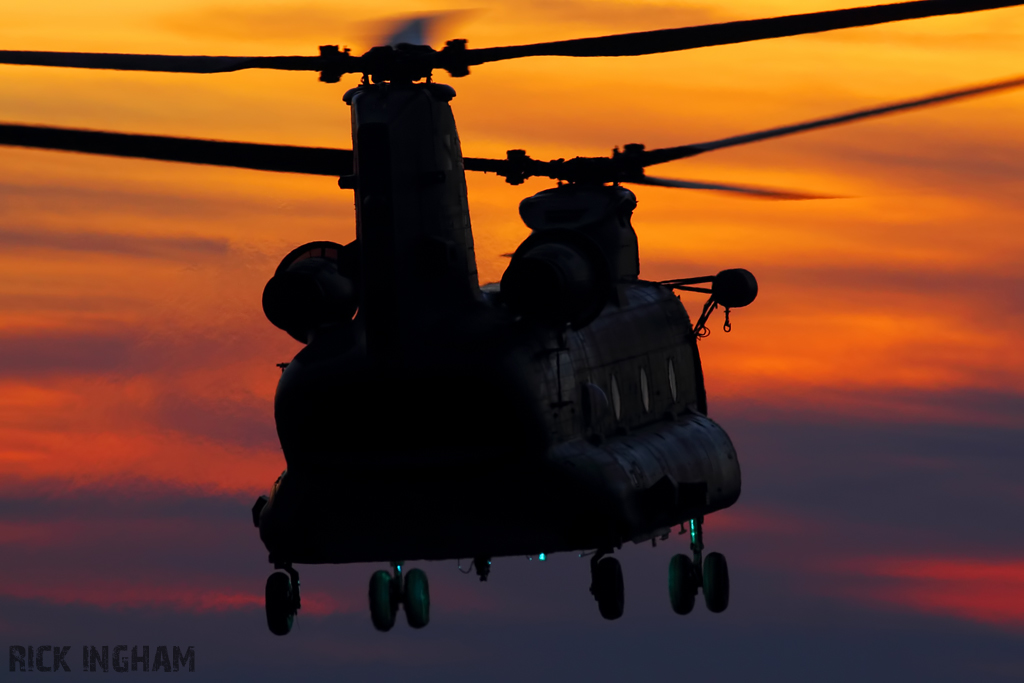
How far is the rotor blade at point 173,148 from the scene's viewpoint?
2548cm

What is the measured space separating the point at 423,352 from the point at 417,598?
5.13 metres

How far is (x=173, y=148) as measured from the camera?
26.5m

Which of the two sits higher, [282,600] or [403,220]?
[403,220]

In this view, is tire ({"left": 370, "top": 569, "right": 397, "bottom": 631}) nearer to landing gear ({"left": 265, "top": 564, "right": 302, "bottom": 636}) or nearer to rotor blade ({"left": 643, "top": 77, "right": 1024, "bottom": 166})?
landing gear ({"left": 265, "top": 564, "right": 302, "bottom": 636})

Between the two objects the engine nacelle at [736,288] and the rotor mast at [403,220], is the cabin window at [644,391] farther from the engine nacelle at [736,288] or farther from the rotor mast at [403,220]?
the rotor mast at [403,220]

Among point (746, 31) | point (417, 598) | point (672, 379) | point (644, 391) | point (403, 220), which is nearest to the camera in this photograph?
point (746, 31)

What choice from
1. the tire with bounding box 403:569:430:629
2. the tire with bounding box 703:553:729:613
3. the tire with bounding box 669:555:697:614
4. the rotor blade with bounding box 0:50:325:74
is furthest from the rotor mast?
the tire with bounding box 703:553:729:613

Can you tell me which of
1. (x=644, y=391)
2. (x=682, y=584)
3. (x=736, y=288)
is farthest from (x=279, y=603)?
(x=736, y=288)

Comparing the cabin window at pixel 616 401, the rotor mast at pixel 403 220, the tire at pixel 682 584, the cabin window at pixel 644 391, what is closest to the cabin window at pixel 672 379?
the cabin window at pixel 644 391

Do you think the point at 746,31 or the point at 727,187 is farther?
the point at 727,187

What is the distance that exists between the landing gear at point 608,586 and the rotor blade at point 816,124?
26.5 feet

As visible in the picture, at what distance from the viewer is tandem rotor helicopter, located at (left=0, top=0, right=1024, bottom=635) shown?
26.4 metres

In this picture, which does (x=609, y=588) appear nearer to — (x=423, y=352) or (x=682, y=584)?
(x=423, y=352)

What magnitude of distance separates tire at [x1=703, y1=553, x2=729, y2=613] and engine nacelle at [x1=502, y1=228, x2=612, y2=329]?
291 inches
